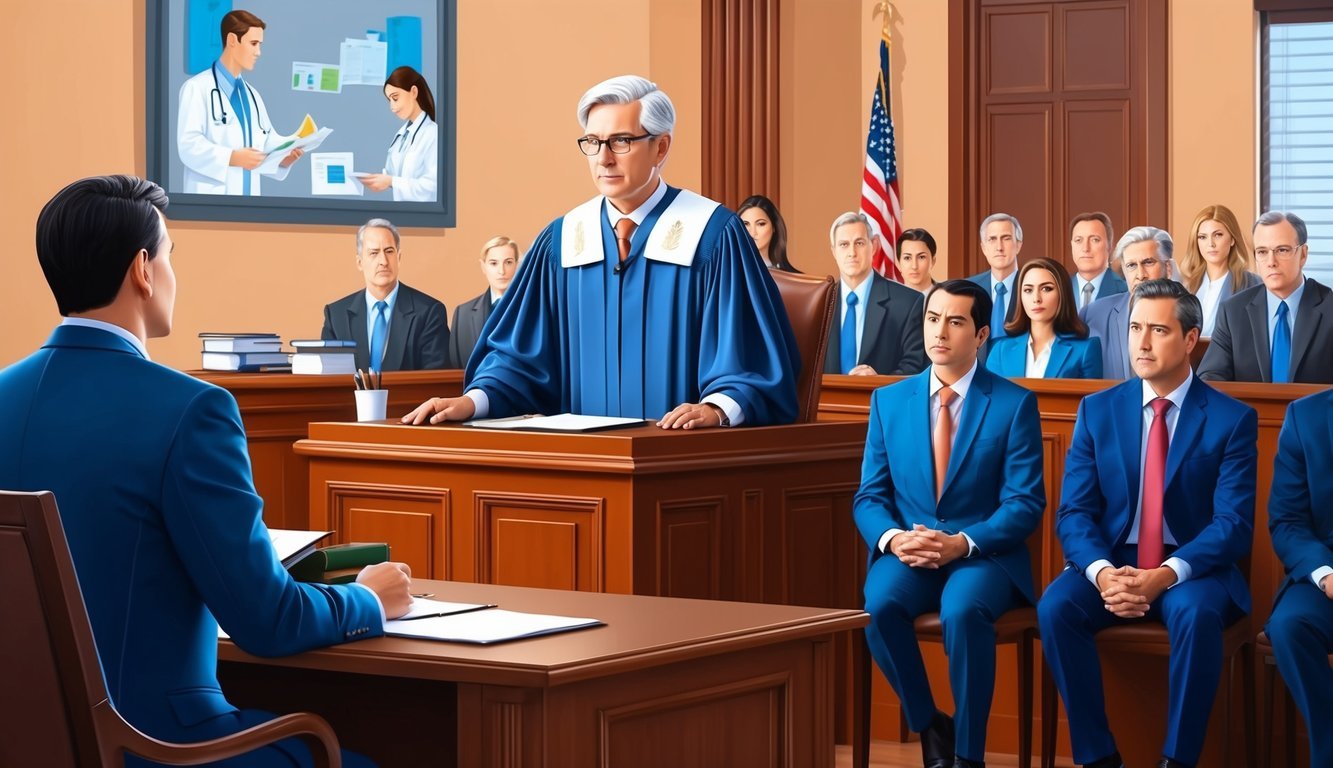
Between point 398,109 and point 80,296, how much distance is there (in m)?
7.08

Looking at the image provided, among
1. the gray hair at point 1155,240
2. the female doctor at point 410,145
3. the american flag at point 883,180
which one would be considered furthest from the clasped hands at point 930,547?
the female doctor at point 410,145

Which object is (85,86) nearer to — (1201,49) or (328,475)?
(328,475)

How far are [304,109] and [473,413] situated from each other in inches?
200

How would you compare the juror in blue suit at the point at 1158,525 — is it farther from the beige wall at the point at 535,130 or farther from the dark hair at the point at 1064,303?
the beige wall at the point at 535,130

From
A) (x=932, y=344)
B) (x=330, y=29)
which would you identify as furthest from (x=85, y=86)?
(x=932, y=344)

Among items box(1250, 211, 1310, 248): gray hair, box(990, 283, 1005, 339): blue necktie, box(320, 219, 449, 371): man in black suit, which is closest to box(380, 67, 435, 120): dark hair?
box(320, 219, 449, 371): man in black suit

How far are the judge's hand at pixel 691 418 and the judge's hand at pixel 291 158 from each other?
5332 millimetres

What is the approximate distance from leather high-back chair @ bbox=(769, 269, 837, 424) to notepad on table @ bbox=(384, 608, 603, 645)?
2139 millimetres

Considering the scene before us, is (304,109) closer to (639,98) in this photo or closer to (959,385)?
(639,98)

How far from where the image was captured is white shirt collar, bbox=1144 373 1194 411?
444 cm

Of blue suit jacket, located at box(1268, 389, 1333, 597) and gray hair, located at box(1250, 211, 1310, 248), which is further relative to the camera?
gray hair, located at box(1250, 211, 1310, 248)

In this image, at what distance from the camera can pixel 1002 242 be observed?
7.46 meters

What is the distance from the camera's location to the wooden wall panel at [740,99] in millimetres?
9227

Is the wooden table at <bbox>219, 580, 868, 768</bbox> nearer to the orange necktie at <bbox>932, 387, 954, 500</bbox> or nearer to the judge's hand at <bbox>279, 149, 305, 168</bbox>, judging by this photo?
the orange necktie at <bbox>932, 387, 954, 500</bbox>
